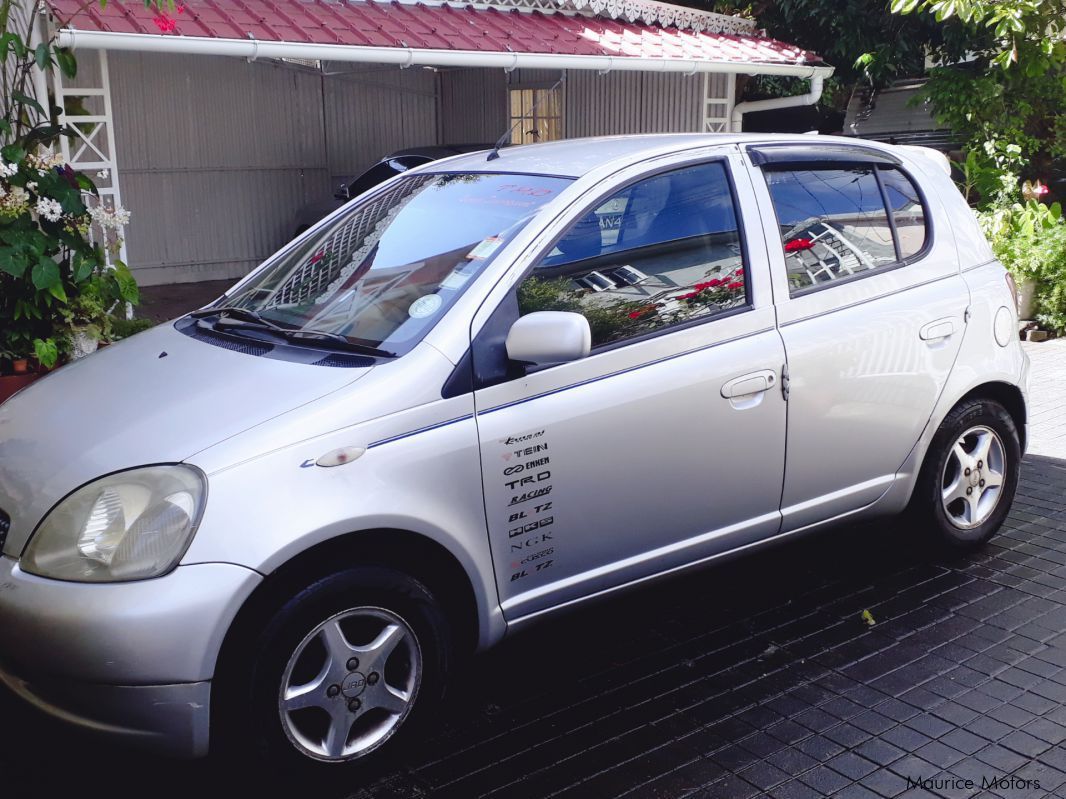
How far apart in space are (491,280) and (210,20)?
19.6 feet

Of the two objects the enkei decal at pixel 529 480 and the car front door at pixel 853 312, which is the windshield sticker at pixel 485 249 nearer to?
the enkei decal at pixel 529 480

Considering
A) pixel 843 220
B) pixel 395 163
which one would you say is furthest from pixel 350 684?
pixel 395 163

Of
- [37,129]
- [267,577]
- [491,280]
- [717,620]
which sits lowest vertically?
[717,620]

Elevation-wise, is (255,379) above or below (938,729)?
above

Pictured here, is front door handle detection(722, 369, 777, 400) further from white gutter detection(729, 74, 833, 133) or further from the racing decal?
white gutter detection(729, 74, 833, 133)

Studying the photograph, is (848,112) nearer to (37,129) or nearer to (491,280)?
(37,129)

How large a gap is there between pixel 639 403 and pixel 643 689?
3.35 ft

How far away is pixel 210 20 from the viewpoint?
807 cm

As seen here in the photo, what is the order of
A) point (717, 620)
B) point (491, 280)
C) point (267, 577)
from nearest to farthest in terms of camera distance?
point (267, 577) < point (491, 280) < point (717, 620)

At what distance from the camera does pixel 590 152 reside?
3.84m

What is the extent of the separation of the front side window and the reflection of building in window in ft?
36.0

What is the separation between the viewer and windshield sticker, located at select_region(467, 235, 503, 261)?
11.0ft

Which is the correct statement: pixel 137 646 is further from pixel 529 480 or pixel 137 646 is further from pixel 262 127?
pixel 262 127

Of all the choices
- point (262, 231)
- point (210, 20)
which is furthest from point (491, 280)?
point (262, 231)
